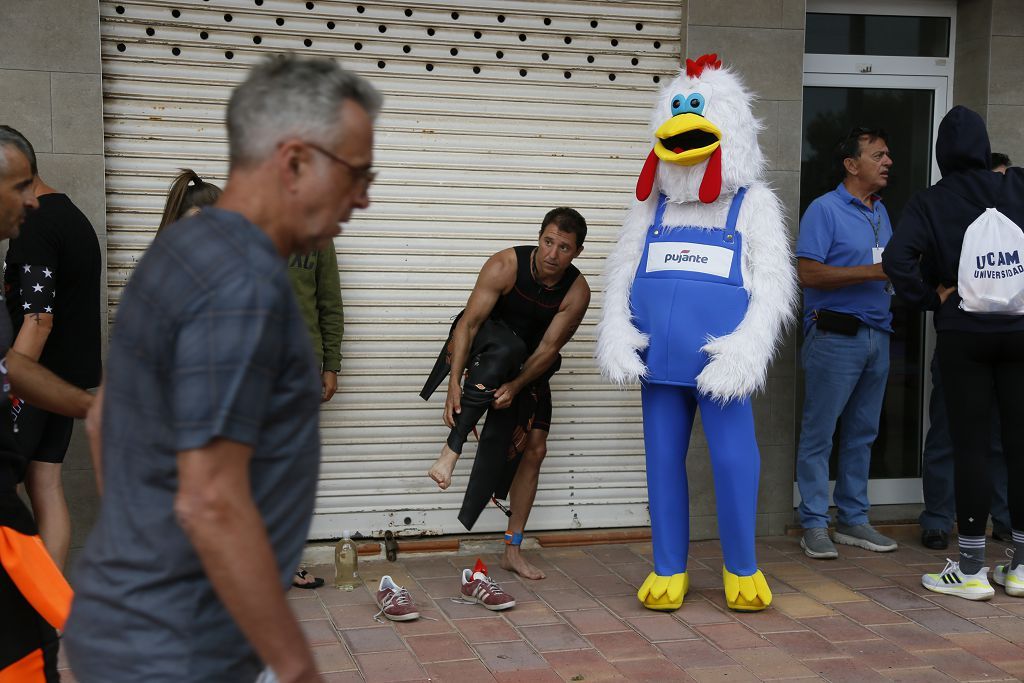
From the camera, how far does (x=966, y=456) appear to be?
5191 mm

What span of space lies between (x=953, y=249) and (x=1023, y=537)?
1419 mm

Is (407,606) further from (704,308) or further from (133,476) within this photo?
(133,476)

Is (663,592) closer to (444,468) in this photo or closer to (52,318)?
(444,468)

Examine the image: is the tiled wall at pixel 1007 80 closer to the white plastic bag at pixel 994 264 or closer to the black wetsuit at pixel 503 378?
the white plastic bag at pixel 994 264

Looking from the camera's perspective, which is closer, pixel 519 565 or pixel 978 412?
pixel 978 412

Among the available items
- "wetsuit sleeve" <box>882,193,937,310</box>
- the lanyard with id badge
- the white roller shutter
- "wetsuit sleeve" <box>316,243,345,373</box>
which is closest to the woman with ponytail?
"wetsuit sleeve" <box>316,243,345,373</box>

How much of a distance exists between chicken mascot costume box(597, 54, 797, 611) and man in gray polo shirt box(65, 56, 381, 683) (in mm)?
3210

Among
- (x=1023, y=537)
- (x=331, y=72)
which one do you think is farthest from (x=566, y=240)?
(x=331, y=72)

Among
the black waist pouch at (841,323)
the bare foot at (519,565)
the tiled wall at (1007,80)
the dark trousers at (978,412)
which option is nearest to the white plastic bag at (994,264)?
the dark trousers at (978,412)

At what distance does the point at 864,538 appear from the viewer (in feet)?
20.1

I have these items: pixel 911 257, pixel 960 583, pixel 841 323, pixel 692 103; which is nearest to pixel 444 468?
pixel 692 103

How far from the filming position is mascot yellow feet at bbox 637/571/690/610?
4984 millimetres

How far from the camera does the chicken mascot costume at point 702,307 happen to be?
479 centimetres

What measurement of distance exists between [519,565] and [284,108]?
164 inches
